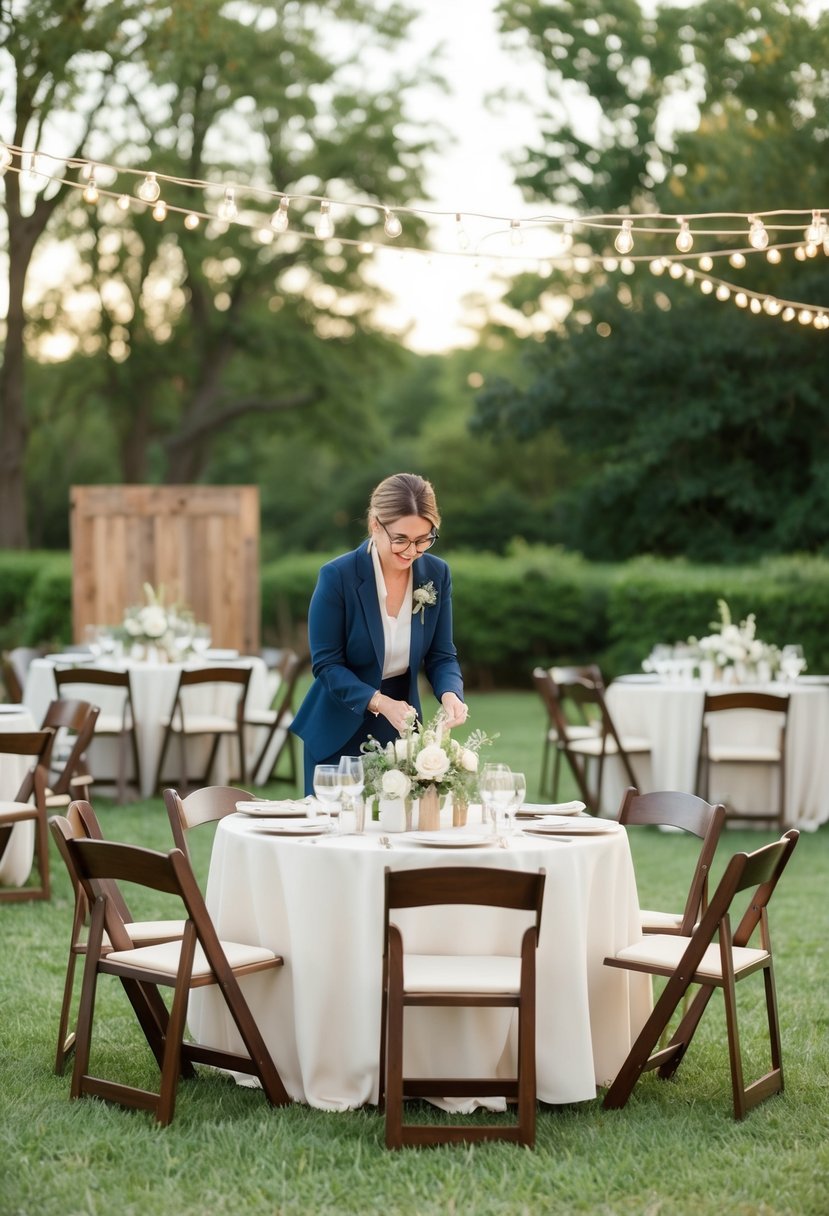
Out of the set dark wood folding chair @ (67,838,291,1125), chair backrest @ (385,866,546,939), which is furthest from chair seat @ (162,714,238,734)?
chair backrest @ (385,866,546,939)

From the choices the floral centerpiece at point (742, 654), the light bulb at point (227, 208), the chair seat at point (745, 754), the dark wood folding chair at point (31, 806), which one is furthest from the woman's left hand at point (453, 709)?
the floral centerpiece at point (742, 654)

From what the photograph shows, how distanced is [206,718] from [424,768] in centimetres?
660

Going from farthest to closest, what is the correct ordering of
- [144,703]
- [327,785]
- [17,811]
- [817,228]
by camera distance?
[144,703] → [17,811] → [817,228] → [327,785]

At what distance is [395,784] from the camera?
4.60 metres

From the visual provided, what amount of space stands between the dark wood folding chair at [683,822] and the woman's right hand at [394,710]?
0.84 meters

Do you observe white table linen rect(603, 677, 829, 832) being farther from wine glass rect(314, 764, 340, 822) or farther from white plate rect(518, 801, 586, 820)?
wine glass rect(314, 764, 340, 822)

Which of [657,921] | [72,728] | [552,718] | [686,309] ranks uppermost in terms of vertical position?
[686,309]

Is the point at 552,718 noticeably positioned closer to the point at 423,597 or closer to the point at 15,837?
the point at 15,837

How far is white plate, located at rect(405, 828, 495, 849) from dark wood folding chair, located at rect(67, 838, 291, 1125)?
0.55 m

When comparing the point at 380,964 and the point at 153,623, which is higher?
the point at 153,623

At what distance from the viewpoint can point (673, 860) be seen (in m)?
8.90

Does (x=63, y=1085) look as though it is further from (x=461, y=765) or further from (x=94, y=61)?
(x=94, y=61)

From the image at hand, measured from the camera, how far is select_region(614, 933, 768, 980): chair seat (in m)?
4.54

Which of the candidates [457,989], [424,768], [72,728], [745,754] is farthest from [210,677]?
[457,989]
